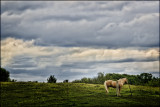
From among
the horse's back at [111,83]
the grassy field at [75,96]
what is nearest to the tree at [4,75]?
the grassy field at [75,96]

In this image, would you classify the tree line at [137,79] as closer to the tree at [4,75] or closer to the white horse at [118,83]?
the white horse at [118,83]

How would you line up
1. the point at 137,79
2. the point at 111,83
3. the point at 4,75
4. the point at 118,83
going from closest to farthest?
1. the point at 118,83
2. the point at 111,83
3. the point at 137,79
4. the point at 4,75

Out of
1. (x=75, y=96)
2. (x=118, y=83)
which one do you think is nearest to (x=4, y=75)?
(x=75, y=96)

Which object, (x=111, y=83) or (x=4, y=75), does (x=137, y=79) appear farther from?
(x=4, y=75)

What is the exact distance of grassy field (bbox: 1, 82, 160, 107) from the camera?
98.9ft

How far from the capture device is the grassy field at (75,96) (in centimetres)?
3016

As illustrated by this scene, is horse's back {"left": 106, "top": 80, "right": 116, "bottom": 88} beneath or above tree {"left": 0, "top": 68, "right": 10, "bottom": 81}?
beneath

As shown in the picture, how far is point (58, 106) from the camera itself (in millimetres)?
28031

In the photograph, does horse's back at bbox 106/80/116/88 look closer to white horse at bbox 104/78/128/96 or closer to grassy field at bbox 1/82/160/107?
white horse at bbox 104/78/128/96

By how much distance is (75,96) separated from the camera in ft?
119

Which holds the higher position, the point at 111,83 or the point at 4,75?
the point at 4,75

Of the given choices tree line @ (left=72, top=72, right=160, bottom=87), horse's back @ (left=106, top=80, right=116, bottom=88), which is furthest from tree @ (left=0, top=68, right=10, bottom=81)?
horse's back @ (left=106, top=80, right=116, bottom=88)

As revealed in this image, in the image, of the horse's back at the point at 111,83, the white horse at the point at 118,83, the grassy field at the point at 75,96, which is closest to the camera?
the grassy field at the point at 75,96

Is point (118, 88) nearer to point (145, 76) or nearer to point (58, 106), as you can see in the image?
point (58, 106)
